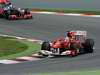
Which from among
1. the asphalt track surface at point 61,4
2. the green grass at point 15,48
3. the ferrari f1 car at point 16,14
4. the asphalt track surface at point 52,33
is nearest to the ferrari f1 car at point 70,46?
the asphalt track surface at point 52,33

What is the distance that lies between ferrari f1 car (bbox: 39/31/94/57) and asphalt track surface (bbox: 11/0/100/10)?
15.0m

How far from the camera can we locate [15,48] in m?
16.6

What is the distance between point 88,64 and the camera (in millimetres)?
12539

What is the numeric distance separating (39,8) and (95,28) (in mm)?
11495

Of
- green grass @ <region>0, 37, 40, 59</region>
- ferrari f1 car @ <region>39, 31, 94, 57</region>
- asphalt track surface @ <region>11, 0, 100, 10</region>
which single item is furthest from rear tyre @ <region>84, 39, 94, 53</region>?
asphalt track surface @ <region>11, 0, 100, 10</region>

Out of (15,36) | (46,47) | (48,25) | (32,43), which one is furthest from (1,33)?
(46,47)

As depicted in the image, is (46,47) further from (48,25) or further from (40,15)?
(40,15)

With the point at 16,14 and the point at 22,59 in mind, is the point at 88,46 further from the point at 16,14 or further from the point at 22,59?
the point at 16,14

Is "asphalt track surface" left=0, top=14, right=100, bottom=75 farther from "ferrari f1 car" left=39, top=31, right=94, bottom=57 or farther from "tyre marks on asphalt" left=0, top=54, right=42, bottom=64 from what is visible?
"tyre marks on asphalt" left=0, top=54, right=42, bottom=64

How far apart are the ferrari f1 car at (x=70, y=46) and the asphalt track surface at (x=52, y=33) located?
0.30 m

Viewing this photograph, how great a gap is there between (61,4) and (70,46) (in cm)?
1766

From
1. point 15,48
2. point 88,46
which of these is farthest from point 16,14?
point 88,46

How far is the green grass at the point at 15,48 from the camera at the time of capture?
50.2 feet

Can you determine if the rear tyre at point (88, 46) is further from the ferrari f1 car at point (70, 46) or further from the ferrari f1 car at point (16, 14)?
the ferrari f1 car at point (16, 14)
